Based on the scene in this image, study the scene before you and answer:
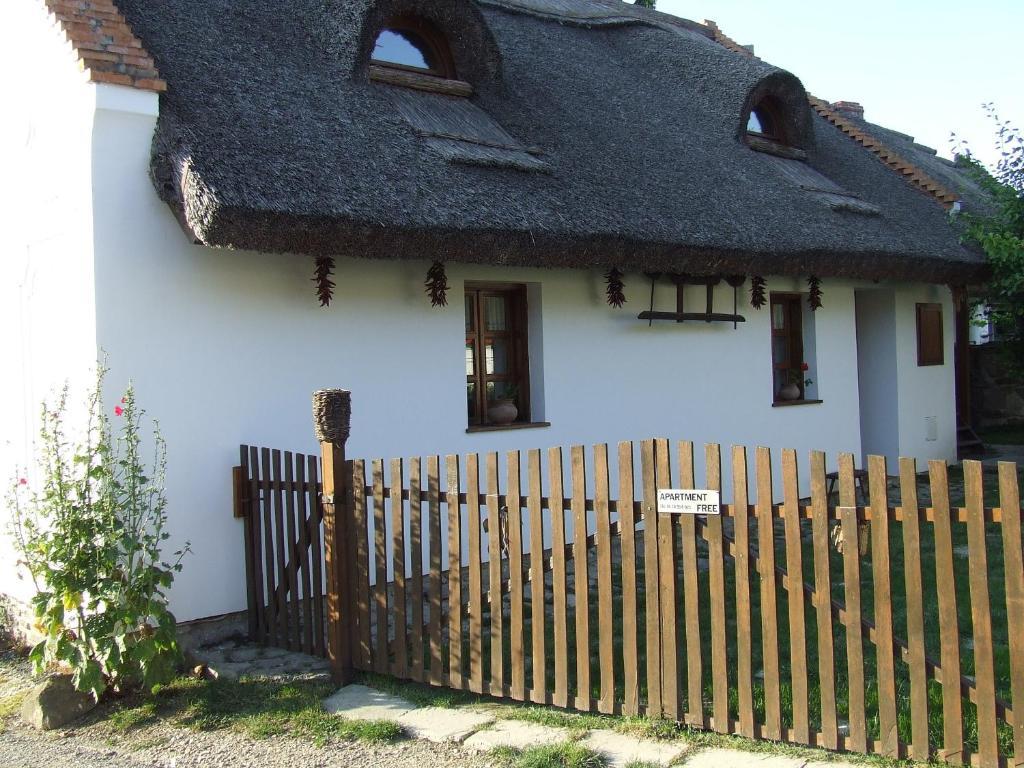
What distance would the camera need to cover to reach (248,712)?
430 centimetres

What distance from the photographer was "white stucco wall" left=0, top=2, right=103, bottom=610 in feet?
16.6

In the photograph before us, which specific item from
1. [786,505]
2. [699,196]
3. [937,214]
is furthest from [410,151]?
[937,214]

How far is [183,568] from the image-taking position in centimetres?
525

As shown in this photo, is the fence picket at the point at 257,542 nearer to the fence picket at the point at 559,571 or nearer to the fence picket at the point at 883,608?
the fence picket at the point at 559,571

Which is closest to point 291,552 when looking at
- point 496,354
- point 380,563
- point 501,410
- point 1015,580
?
point 380,563

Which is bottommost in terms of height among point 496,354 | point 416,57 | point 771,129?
point 496,354

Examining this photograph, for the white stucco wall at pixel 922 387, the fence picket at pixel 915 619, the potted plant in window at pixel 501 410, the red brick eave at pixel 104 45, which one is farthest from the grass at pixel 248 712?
the white stucco wall at pixel 922 387

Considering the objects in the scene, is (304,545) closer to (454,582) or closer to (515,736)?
(454,582)

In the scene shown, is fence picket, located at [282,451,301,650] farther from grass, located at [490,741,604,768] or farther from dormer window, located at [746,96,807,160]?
dormer window, located at [746,96,807,160]

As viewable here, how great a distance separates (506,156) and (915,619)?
432 cm

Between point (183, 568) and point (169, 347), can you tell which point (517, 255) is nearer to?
point (169, 347)

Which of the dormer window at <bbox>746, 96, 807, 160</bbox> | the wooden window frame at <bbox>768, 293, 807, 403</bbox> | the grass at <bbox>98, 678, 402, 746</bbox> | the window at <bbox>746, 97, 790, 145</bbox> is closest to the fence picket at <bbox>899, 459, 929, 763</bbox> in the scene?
the grass at <bbox>98, 678, 402, 746</bbox>

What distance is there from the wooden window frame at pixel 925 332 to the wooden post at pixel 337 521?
8.18 meters

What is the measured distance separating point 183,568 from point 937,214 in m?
9.13
